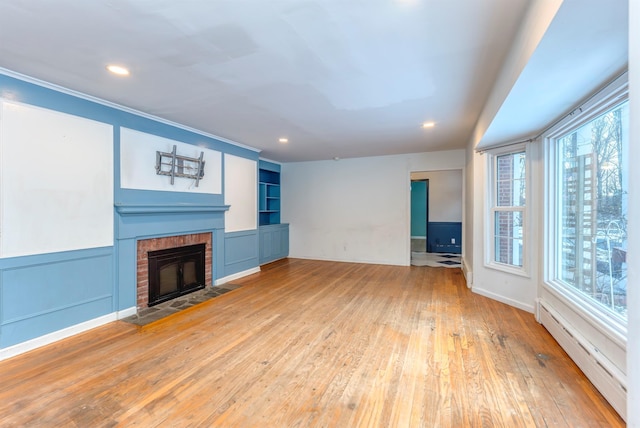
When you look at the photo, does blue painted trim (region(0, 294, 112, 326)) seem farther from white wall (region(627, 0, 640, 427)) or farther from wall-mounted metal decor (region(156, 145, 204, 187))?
white wall (region(627, 0, 640, 427))

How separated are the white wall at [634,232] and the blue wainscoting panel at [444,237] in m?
7.78

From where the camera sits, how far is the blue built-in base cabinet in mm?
6527

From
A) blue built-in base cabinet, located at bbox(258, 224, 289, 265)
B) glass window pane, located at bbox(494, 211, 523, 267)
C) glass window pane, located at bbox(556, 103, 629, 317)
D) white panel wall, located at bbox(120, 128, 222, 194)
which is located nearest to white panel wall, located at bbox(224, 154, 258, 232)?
white panel wall, located at bbox(120, 128, 222, 194)

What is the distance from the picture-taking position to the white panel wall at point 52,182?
2508 millimetres

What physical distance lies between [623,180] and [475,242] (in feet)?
7.81

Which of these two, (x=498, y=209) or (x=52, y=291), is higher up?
(x=498, y=209)

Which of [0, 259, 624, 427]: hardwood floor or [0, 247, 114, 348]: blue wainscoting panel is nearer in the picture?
[0, 259, 624, 427]: hardwood floor

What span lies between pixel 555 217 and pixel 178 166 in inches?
188

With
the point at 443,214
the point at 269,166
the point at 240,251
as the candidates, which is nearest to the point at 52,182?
the point at 240,251

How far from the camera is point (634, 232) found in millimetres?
825

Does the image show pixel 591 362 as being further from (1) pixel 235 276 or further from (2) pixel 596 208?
(1) pixel 235 276

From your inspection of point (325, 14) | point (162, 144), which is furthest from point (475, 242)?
point (162, 144)

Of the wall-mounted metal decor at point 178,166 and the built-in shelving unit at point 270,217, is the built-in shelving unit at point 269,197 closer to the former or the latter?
the built-in shelving unit at point 270,217

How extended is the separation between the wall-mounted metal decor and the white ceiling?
1.87 ft
